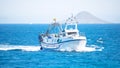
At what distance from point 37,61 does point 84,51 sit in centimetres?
1487

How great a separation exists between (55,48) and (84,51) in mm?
5632

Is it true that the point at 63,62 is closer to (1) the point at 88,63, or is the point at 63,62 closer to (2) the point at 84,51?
(1) the point at 88,63

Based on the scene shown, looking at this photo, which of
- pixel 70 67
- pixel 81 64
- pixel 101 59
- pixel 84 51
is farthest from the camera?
pixel 84 51

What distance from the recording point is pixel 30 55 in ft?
225

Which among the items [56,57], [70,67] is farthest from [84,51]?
[70,67]

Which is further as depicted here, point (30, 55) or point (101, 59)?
point (30, 55)

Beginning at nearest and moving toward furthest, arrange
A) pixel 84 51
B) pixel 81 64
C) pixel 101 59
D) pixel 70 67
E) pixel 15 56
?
pixel 70 67, pixel 81 64, pixel 101 59, pixel 15 56, pixel 84 51

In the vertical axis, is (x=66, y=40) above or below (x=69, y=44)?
above

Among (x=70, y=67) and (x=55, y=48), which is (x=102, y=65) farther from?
(x=55, y=48)

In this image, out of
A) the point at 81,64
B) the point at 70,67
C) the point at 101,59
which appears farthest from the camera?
the point at 101,59

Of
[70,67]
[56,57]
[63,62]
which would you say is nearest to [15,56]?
[56,57]

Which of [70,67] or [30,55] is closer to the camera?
[70,67]

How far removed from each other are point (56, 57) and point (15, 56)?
795 cm

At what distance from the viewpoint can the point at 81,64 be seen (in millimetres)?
56844
